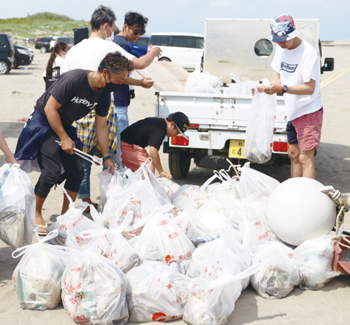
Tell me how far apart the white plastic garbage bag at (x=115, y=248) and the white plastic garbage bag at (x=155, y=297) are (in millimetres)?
248

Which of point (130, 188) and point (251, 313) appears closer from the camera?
point (251, 313)

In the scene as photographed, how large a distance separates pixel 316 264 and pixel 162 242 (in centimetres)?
109

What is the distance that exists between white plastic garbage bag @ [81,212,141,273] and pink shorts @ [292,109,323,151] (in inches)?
79.1

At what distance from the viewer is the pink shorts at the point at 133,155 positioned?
419 centimetres

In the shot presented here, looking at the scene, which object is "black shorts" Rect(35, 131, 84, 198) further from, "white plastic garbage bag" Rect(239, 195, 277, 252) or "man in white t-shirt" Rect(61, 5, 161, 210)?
"white plastic garbage bag" Rect(239, 195, 277, 252)

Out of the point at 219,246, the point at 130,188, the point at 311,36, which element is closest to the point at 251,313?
the point at 219,246

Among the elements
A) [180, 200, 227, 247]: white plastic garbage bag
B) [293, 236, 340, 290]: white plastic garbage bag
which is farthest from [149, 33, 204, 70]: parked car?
[293, 236, 340, 290]: white plastic garbage bag

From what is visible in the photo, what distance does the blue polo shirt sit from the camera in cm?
455

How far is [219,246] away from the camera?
2707mm

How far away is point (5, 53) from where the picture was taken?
17078 mm

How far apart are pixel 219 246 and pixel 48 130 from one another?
1.67 meters

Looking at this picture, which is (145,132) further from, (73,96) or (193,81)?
(193,81)

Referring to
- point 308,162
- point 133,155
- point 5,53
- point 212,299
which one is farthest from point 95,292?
point 5,53

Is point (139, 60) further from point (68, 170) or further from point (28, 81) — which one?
point (28, 81)
